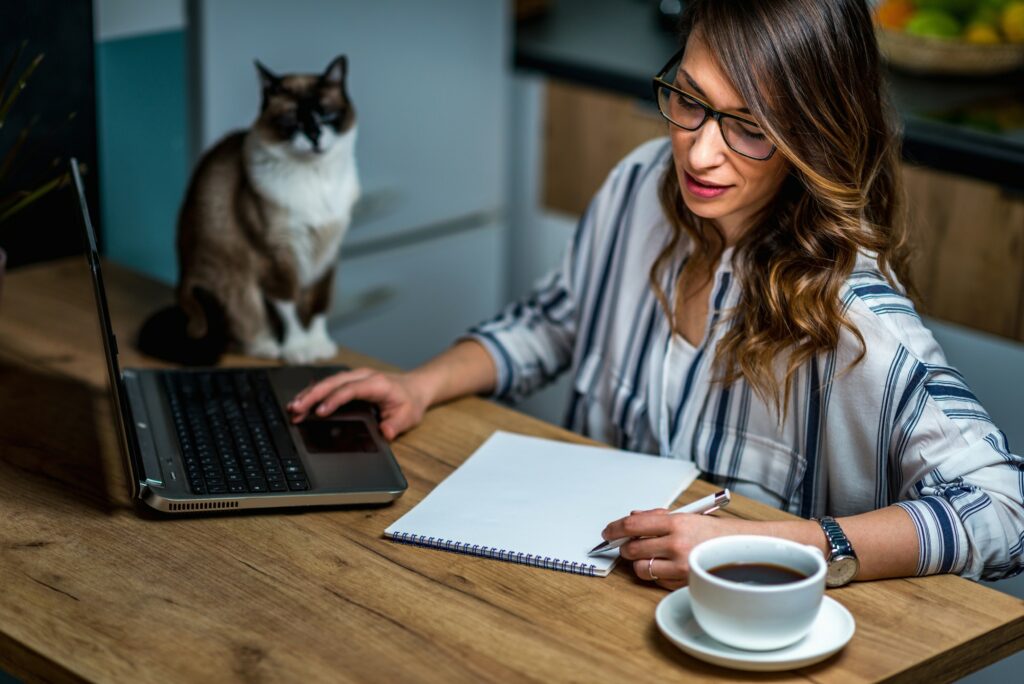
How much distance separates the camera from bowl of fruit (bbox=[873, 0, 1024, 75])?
2.37 metres

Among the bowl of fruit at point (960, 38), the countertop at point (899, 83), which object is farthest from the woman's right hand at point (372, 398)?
the bowl of fruit at point (960, 38)

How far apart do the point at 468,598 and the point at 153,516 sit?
33cm

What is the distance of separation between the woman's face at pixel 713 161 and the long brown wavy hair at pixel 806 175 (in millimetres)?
17

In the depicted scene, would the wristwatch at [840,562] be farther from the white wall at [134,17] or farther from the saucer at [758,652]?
the white wall at [134,17]

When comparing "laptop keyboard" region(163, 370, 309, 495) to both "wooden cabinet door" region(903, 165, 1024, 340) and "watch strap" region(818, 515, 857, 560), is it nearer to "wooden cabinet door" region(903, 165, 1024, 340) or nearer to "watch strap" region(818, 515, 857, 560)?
"watch strap" region(818, 515, 857, 560)

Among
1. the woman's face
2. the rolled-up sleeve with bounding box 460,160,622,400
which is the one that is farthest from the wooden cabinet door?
the woman's face

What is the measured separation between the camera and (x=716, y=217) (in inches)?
55.2

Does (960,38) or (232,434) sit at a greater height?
(960,38)

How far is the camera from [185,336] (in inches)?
60.9

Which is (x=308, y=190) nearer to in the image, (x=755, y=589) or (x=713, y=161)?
(x=713, y=161)

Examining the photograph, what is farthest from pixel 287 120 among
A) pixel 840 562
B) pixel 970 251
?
pixel 970 251

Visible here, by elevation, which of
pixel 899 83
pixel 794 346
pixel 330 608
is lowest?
pixel 330 608

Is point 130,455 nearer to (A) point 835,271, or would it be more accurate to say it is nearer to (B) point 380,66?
Answer: (A) point 835,271

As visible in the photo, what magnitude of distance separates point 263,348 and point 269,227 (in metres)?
0.15
